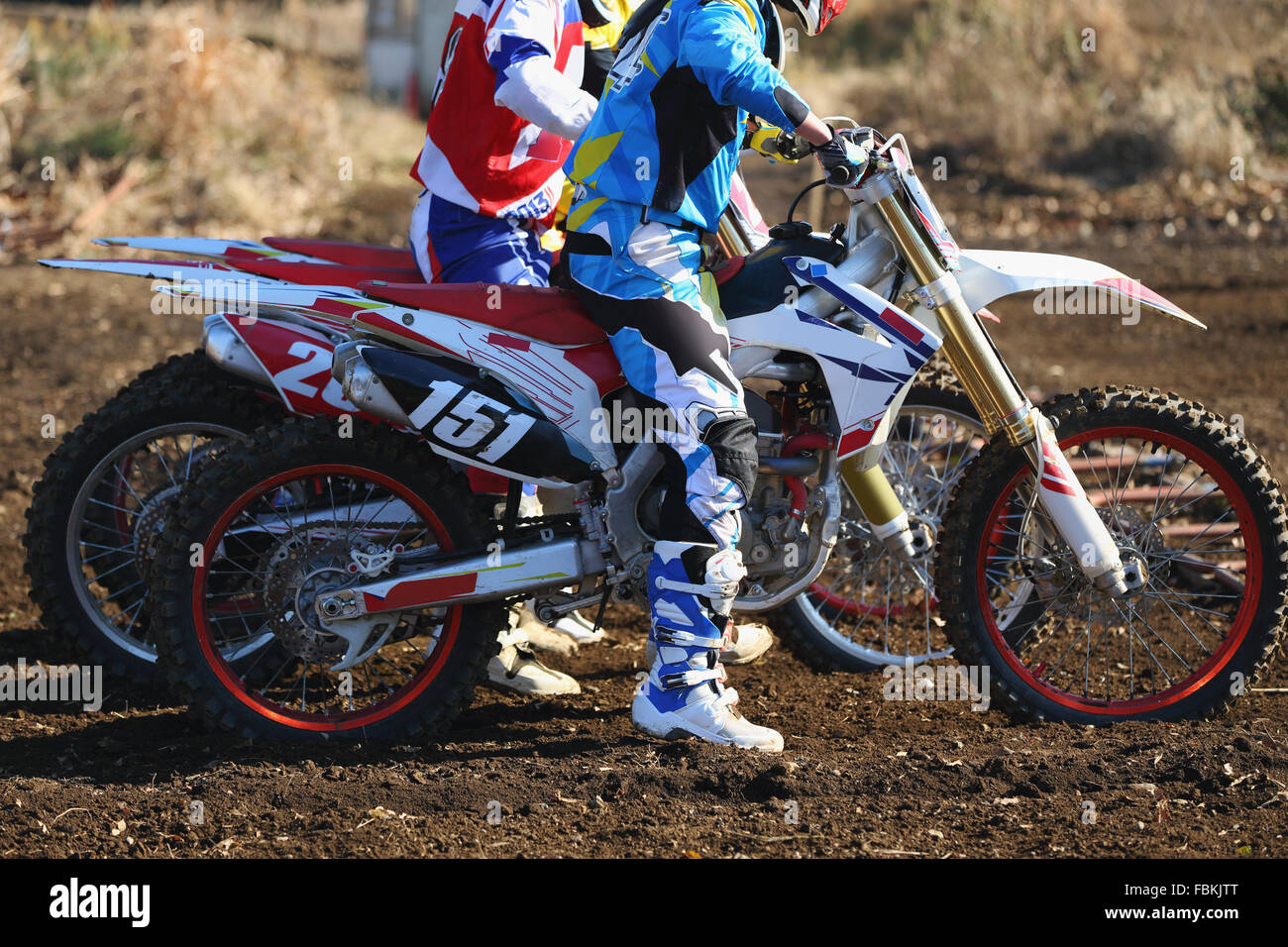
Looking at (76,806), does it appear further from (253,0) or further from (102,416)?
(253,0)

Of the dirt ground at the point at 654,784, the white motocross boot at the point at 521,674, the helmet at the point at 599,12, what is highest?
the helmet at the point at 599,12

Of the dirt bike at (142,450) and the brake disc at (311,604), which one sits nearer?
the brake disc at (311,604)

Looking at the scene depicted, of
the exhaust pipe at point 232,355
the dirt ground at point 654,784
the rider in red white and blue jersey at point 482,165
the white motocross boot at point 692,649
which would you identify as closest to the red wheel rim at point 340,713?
the dirt ground at point 654,784

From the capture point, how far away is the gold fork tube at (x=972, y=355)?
4.17 meters

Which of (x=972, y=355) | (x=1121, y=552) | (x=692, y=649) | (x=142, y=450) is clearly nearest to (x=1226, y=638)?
(x=1121, y=552)

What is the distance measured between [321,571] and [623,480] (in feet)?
3.01

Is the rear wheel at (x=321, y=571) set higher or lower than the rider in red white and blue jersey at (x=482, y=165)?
lower

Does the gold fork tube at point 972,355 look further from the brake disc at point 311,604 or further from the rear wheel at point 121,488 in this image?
the rear wheel at point 121,488

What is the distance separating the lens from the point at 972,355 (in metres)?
4.23

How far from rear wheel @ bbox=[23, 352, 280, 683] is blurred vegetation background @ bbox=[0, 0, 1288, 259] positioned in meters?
6.34

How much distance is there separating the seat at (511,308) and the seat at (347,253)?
60 centimetres

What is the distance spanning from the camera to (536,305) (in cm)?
426
